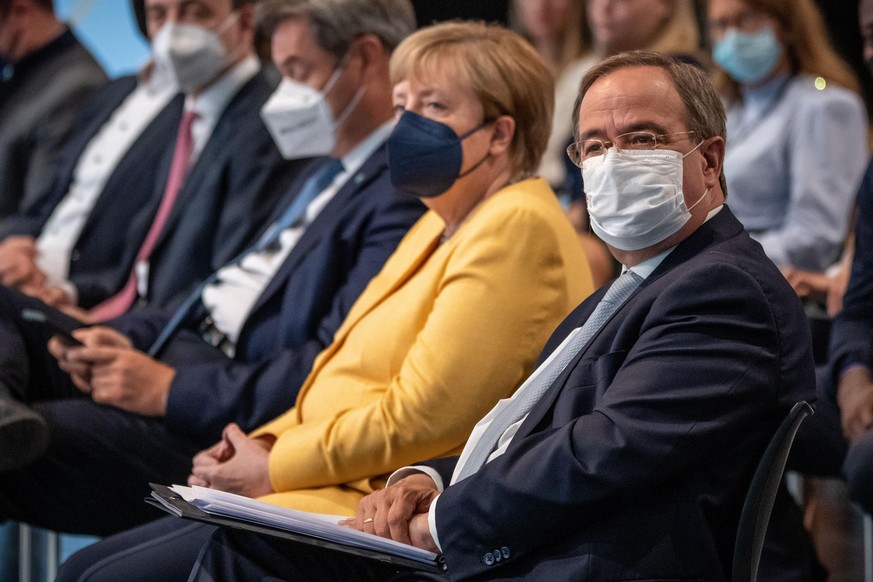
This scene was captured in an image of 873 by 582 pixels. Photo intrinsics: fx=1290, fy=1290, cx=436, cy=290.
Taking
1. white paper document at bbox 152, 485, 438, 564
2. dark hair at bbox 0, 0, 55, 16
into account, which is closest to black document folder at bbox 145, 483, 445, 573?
white paper document at bbox 152, 485, 438, 564

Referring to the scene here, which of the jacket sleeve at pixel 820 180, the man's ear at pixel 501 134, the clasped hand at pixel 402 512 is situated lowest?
the jacket sleeve at pixel 820 180

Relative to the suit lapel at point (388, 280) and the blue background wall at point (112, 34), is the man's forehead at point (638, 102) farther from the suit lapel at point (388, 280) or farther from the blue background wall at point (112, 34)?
the blue background wall at point (112, 34)

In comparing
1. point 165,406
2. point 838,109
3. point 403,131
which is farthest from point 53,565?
point 838,109

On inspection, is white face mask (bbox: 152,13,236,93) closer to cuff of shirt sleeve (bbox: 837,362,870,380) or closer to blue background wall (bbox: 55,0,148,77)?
blue background wall (bbox: 55,0,148,77)

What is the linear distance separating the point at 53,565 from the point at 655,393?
84.1 inches

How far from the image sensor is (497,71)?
2.58 meters

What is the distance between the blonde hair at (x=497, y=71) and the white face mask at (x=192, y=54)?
1587 millimetres

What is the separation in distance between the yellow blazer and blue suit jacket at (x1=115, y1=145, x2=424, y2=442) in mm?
401

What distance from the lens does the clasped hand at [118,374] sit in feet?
10.2

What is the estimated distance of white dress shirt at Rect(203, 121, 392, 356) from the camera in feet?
10.5

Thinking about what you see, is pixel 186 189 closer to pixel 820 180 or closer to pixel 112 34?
pixel 820 180

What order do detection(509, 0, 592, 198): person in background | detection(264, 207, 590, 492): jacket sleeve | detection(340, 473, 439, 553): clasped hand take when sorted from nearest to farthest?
1. detection(340, 473, 439, 553): clasped hand
2. detection(264, 207, 590, 492): jacket sleeve
3. detection(509, 0, 592, 198): person in background

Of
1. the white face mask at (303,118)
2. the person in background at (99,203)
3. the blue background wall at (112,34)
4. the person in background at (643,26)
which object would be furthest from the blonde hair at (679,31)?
the blue background wall at (112,34)

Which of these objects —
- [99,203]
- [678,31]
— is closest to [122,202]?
[99,203]
